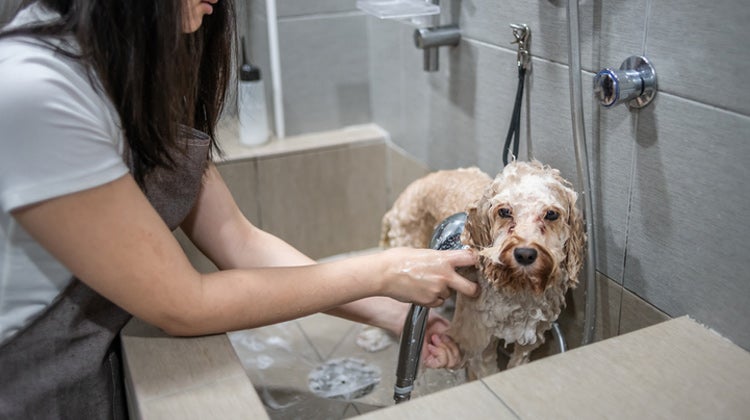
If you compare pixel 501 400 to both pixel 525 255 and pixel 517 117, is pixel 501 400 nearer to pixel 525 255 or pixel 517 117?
pixel 525 255

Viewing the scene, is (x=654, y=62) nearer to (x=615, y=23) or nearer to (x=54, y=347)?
(x=615, y=23)

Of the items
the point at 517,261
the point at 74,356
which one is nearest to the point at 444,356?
the point at 517,261

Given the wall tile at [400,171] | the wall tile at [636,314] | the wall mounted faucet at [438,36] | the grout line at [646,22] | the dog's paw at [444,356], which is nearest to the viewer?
the grout line at [646,22]

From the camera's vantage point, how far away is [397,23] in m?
1.69

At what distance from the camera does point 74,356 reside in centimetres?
90

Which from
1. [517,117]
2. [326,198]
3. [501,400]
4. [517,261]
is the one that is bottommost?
[326,198]

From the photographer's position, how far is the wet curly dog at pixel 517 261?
90cm

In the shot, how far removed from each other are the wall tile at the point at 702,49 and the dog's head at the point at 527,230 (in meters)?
0.20

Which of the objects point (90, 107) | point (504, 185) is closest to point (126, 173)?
point (90, 107)

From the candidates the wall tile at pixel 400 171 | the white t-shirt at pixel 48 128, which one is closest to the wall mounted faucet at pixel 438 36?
the wall tile at pixel 400 171

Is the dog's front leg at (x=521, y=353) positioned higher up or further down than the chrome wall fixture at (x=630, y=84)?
further down

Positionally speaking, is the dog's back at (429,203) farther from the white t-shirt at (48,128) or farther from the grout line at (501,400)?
the white t-shirt at (48,128)

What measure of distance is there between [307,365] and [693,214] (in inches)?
33.3

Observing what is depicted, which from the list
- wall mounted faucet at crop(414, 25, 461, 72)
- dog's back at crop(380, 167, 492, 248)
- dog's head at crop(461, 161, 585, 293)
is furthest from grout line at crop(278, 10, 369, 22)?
dog's head at crop(461, 161, 585, 293)
